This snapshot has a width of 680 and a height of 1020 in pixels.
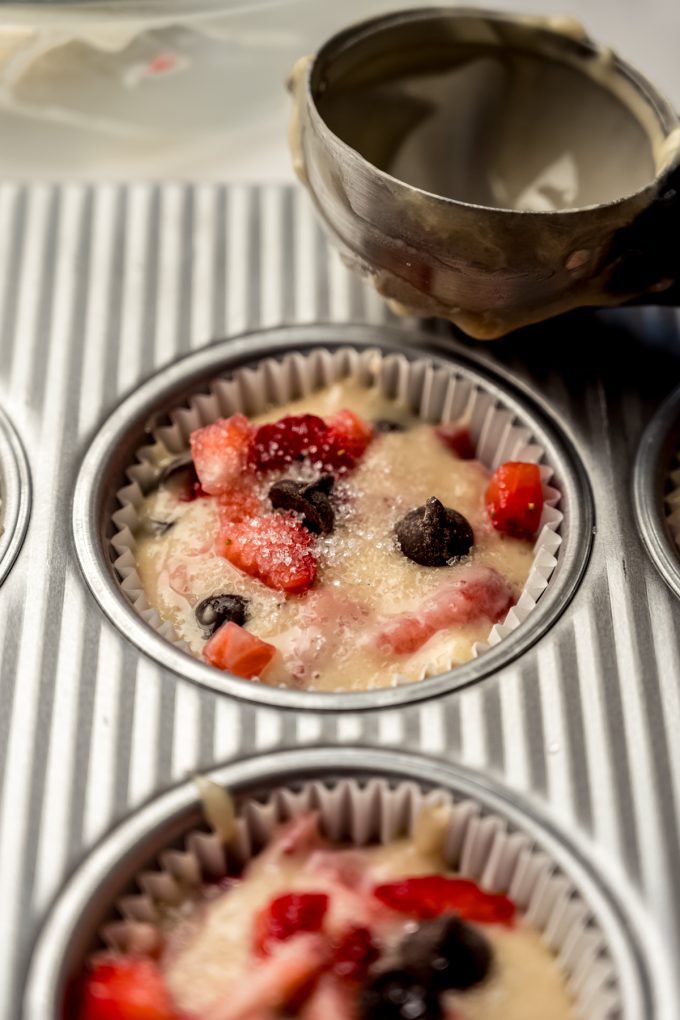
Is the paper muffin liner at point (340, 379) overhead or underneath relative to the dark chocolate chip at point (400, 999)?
overhead

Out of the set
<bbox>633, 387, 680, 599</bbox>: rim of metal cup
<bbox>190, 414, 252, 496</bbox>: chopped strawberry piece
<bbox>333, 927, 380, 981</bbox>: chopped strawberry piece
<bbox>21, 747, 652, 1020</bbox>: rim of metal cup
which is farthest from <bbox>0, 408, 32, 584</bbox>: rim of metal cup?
<bbox>633, 387, 680, 599</bbox>: rim of metal cup

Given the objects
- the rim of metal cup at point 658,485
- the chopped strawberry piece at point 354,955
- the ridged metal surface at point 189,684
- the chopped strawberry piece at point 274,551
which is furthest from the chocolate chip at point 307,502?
the chopped strawberry piece at point 354,955

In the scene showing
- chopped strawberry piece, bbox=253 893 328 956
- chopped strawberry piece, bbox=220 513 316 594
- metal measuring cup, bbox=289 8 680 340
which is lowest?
chopped strawberry piece, bbox=253 893 328 956

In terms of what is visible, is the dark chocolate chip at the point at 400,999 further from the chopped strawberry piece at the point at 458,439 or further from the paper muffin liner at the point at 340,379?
the chopped strawberry piece at the point at 458,439

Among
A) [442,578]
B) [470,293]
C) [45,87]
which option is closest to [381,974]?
[442,578]

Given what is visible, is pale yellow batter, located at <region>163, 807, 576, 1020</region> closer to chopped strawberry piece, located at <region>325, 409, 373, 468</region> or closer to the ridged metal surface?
the ridged metal surface

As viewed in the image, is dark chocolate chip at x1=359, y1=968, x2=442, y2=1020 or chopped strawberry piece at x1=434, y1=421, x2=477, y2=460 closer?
dark chocolate chip at x1=359, y1=968, x2=442, y2=1020

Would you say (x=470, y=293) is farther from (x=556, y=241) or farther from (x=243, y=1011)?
(x=243, y=1011)
